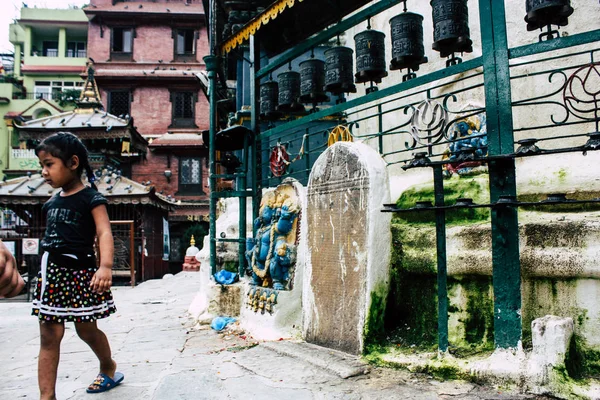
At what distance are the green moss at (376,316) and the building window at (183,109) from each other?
21035 mm

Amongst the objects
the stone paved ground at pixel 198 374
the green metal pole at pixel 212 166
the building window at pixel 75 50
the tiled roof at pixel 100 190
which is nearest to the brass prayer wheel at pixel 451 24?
the stone paved ground at pixel 198 374

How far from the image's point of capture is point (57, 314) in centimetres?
282

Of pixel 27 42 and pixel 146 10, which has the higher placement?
pixel 27 42

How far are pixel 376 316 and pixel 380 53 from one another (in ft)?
8.46

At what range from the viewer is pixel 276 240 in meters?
4.47

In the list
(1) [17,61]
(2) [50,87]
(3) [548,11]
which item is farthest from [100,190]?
(1) [17,61]

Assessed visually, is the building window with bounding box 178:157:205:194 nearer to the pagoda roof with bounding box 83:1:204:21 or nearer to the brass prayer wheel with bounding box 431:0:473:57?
the pagoda roof with bounding box 83:1:204:21

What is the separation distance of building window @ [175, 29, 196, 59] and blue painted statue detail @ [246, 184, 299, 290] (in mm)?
21039

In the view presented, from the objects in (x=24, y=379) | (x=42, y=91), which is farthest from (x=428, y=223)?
(x=42, y=91)

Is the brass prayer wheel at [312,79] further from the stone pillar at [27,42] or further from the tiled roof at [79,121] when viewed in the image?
the stone pillar at [27,42]

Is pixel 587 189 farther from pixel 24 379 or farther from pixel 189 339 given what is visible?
pixel 24 379

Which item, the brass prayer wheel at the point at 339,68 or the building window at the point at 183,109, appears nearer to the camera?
the brass prayer wheel at the point at 339,68

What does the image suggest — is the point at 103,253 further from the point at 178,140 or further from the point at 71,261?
the point at 178,140

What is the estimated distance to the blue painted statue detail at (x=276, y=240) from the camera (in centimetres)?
436
